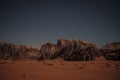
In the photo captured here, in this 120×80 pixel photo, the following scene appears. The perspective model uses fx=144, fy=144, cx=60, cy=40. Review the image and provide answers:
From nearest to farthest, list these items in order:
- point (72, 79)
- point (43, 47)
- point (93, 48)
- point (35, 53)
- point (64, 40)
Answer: point (72, 79)
point (93, 48)
point (64, 40)
point (43, 47)
point (35, 53)

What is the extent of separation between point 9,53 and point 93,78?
1803 inches

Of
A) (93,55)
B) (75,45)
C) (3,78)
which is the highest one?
(75,45)

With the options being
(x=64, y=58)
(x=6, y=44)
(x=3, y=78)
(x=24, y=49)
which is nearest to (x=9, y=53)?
(x=6, y=44)

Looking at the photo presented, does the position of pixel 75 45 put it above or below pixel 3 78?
above

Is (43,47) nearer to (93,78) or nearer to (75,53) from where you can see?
(75,53)

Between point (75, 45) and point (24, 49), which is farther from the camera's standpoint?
point (24, 49)

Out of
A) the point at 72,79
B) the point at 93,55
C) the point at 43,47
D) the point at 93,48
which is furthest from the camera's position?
the point at 43,47

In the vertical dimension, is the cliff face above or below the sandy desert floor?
above

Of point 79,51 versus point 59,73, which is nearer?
point 59,73

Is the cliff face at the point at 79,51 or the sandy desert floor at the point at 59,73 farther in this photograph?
the cliff face at the point at 79,51

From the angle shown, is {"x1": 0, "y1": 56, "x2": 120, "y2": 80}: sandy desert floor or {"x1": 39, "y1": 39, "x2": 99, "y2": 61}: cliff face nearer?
{"x1": 0, "y1": 56, "x2": 120, "y2": 80}: sandy desert floor

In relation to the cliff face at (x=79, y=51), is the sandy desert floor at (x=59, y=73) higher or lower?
lower

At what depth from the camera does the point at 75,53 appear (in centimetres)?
3256

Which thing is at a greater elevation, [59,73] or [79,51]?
[79,51]
